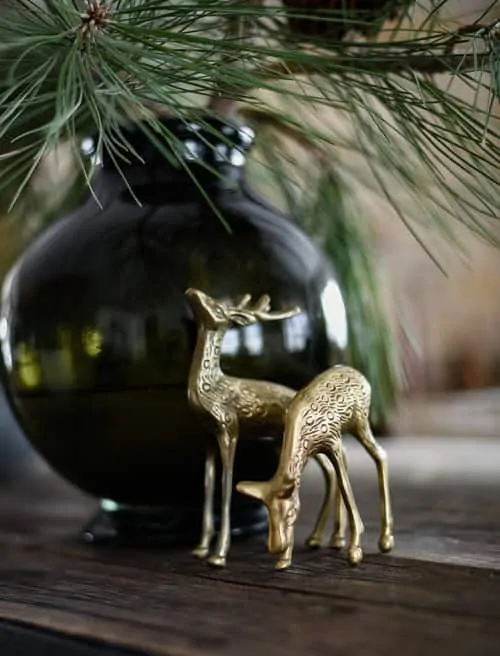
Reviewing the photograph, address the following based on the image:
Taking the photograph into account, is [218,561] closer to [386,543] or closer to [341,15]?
[386,543]

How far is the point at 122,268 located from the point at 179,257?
28 millimetres

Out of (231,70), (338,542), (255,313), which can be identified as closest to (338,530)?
(338,542)

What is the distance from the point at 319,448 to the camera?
0.40 m

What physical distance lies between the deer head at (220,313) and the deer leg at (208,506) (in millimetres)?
57

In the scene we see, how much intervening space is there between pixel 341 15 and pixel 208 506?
0.27 meters

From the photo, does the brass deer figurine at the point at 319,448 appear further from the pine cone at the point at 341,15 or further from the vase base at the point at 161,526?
the pine cone at the point at 341,15

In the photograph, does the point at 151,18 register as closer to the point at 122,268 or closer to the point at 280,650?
the point at 122,268

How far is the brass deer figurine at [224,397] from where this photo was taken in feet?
1.41

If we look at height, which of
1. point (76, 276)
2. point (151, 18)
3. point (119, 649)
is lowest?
point (119, 649)

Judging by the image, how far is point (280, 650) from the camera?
0.30 m

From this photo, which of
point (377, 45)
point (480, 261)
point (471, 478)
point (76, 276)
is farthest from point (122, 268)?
point (480, 261)

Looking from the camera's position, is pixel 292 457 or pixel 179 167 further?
pixel 179 167

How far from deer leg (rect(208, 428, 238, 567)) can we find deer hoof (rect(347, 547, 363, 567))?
0.05 metres

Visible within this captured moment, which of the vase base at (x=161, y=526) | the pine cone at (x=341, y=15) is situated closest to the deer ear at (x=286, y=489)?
the vase base at (x=161, y=526)
